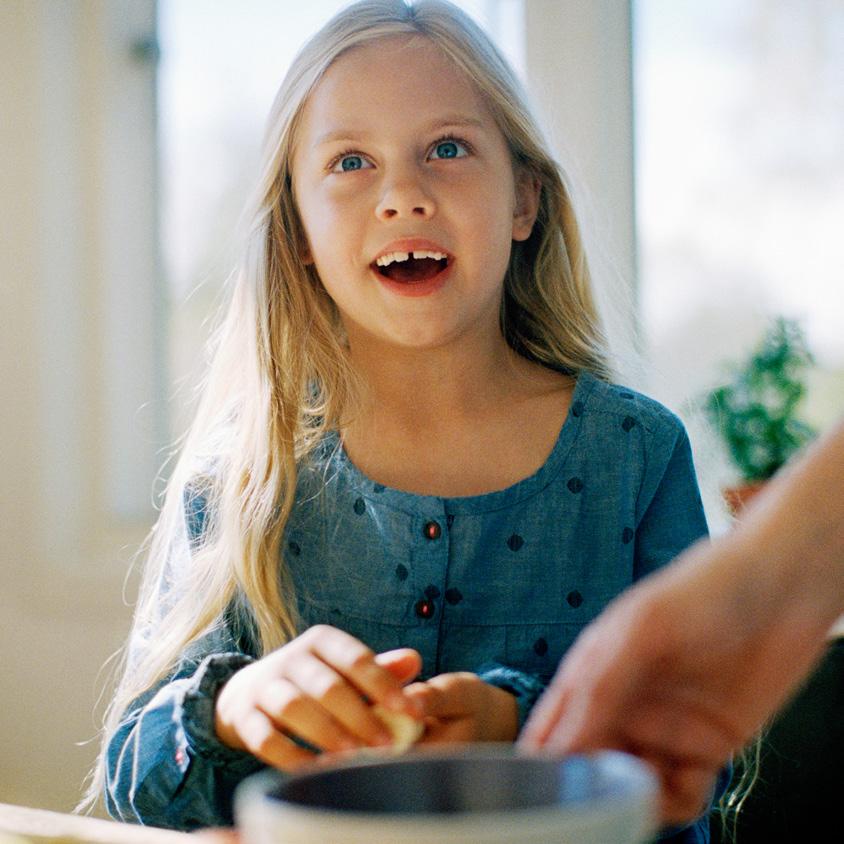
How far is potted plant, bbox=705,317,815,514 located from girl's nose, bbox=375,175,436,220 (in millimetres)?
1010

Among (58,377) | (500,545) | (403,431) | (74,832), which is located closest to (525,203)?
(403,431)

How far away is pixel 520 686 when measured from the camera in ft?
3.18

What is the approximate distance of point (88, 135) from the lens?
234cm

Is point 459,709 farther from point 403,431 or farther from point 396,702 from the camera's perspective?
point 403,431

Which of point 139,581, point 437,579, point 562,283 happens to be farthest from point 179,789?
point 139,581

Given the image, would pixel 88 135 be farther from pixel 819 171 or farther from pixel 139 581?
pixel 819 171

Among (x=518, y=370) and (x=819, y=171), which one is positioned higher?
(x=819, y=171)

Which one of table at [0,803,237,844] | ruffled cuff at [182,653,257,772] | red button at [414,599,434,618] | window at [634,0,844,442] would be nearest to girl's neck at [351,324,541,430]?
red button at [414,599,434,618]

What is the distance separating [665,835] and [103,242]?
5.53 feet

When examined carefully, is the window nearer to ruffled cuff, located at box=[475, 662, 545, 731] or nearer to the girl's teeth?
the girl's teeth

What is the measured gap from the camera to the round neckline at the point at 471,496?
1.20 meters

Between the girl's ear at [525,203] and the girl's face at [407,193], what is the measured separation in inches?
3.6

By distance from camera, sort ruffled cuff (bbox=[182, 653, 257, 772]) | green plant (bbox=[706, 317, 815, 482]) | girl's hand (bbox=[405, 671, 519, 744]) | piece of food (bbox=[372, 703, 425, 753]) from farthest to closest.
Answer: green plant (bbox=[706, 317, 815, 482])
ruffled cuff (bbox=[182, 653, 257, 772])
girl's hand (bbox=[405, 671, 519, 744])
piece of food (bbox=[372, 703, 425, 753])

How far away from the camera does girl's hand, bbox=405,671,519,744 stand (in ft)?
2.39
